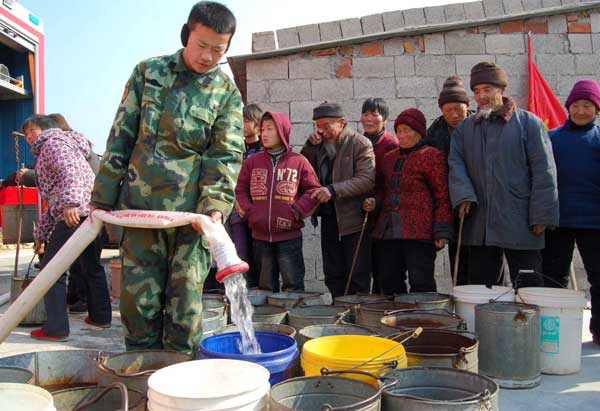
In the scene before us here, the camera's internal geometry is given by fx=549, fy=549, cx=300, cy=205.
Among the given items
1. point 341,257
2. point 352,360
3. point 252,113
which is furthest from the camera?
point 252,113

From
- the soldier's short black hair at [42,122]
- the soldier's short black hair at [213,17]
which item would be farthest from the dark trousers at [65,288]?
the soldier's short black hair at [213,17]

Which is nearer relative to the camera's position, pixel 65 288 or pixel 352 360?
pixel 352 360

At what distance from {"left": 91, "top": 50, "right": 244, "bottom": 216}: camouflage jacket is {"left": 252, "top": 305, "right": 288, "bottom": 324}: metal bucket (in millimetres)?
A: 801

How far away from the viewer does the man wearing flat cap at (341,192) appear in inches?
165

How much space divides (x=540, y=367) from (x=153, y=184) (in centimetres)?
229

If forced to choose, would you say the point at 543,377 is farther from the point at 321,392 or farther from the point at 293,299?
the point at 321,392

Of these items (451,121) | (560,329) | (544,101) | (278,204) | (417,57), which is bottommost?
(560,329)

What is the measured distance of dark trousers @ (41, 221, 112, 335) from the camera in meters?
3.74

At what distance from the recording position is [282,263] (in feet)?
13.7

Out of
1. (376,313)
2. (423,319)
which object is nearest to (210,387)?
(376,313)

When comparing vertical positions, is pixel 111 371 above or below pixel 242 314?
below

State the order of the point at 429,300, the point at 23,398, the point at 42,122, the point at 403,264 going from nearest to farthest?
1. the point at 23,398
2. the point at 429,300
3. the point at 403,264
4. the point at 42,122

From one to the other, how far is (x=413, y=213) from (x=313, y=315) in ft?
3.62

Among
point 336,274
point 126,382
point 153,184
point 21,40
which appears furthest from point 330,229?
point 21,40
